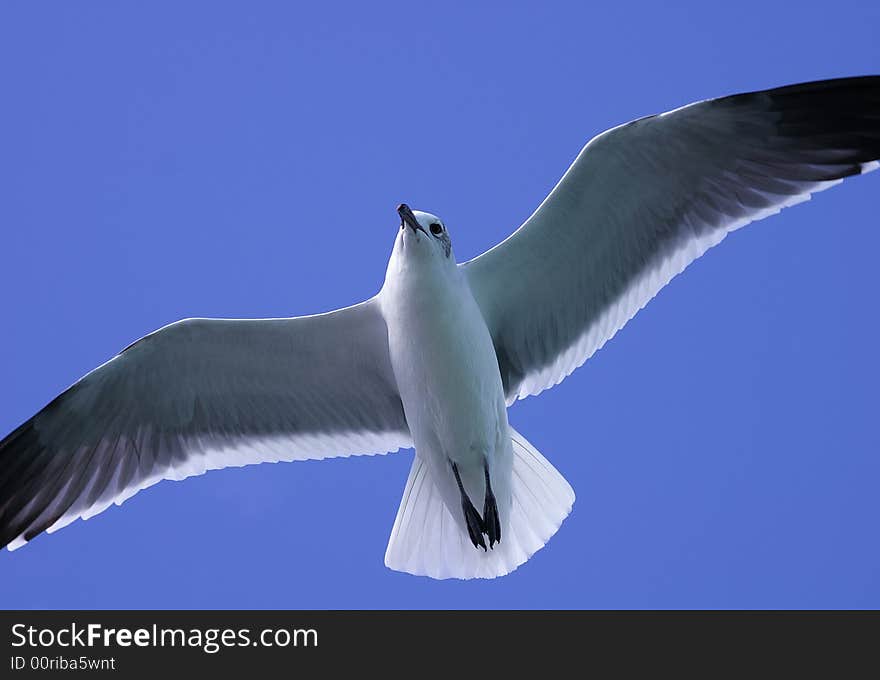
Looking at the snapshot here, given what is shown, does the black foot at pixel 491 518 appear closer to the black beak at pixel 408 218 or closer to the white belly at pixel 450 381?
the white belly at pixel 450 381

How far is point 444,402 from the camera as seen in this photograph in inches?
220

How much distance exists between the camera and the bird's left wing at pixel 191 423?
240 inches

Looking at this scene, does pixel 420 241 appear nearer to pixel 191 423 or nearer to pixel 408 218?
pixel 408 218

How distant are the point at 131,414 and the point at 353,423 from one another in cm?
106

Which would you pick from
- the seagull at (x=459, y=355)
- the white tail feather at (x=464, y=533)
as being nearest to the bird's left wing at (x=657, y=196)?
the seagull at (x=459, y=355)

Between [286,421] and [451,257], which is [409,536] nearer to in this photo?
[286,421]

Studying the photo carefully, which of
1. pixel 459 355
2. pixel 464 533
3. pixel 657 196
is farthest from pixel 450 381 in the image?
pixel 657 196

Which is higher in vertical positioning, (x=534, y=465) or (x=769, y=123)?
(x=769, y=123)

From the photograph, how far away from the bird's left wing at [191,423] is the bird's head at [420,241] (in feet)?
Answer: 2.15

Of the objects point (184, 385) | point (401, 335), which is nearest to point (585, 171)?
point (401, 335)

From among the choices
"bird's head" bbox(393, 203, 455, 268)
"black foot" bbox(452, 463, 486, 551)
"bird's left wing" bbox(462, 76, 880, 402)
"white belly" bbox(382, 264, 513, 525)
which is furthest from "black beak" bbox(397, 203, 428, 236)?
"black foot" bbox(452, 463, 486, 551)

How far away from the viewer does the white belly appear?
218 inches

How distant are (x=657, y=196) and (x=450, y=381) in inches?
50.6

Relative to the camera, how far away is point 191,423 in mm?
6305
